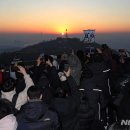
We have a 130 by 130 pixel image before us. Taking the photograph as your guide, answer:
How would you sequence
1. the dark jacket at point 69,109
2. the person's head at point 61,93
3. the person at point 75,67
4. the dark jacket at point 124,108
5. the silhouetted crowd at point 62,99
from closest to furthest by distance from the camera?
the silhouetted crowd at point 62,99 → the dark jacket at point 69,109 → the person's head at point 61,93 → the dark jacket at point 124,108 → the person at point 75,67

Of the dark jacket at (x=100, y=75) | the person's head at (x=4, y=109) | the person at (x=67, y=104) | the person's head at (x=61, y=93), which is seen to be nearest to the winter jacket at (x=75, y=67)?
the dark jacket at (x=100, y=75)

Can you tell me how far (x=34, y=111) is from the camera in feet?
19.6

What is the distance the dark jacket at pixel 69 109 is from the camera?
23.1 ft

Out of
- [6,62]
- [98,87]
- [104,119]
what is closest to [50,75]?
[98,87]

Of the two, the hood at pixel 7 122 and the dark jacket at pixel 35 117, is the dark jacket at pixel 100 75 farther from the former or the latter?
the hood at pixel 7 122

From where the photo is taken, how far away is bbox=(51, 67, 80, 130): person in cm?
704

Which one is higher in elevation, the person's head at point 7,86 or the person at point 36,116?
the person's head at point 7,86

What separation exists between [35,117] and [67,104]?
44.7 inches

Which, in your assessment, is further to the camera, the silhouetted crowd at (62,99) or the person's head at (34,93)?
the person's head at (34,93)

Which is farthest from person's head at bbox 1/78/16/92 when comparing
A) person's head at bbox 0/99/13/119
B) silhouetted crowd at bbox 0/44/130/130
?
person's head at bbox 0/99/13/119

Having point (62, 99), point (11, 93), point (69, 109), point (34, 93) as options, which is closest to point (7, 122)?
point (34, 93)

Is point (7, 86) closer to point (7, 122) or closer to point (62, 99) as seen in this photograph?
point (62, 99)

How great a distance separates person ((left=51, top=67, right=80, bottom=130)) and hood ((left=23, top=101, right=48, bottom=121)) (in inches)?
37.5

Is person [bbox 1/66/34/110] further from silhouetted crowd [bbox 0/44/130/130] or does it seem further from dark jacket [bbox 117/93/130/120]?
dark jacket [bbox 117/93/130/120]
